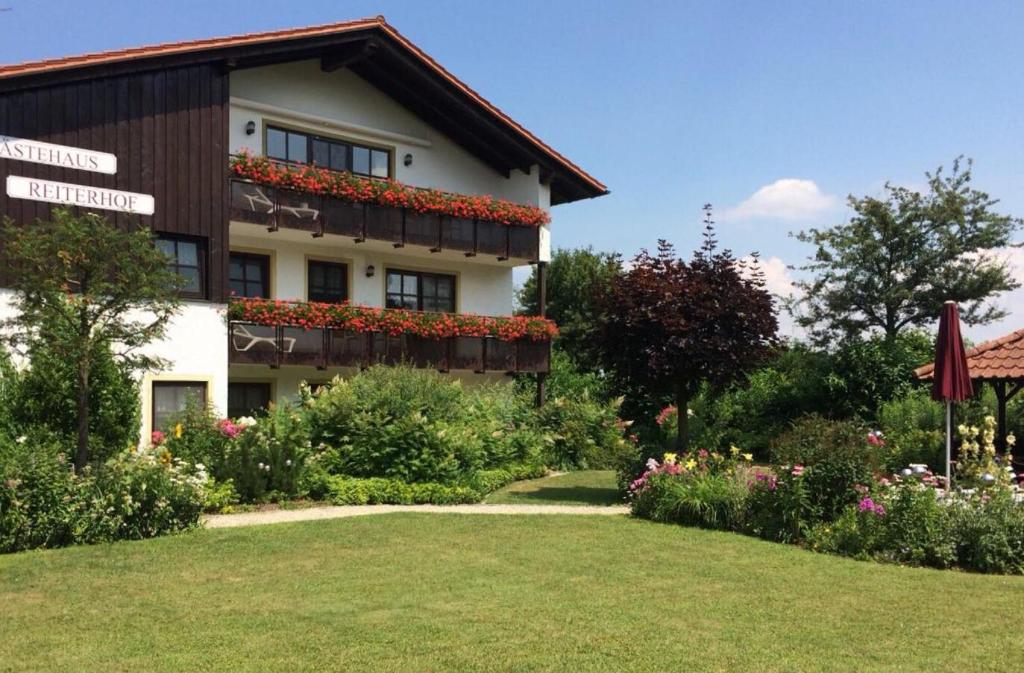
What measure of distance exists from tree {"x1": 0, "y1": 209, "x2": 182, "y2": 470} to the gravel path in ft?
7.08

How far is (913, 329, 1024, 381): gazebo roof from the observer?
49.0 feet

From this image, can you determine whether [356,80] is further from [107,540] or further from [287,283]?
[107,540]

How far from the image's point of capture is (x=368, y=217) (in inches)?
837

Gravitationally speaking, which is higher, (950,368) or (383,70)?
(383,70)

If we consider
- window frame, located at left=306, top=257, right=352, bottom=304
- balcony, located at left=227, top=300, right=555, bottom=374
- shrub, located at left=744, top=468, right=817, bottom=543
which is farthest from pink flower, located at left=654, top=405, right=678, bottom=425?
shrub, located at left=744, top=468, right=817, bottom=543

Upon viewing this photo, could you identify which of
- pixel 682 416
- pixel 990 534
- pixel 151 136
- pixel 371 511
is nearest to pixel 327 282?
pixel 151 136

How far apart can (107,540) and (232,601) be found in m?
3.86

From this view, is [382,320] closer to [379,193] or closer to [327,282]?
[327,282]

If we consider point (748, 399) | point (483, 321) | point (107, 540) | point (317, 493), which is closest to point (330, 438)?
point (317, 493)

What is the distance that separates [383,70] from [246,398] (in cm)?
883

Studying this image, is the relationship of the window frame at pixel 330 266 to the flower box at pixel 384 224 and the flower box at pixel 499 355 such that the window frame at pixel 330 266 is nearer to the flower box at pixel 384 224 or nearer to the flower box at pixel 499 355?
the flower box at pixel 384 224

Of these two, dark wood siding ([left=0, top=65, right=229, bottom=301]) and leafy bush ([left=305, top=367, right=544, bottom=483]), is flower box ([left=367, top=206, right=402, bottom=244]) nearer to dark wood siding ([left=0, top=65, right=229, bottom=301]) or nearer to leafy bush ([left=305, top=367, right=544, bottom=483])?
dark wood siding ([left=0, top=65, right=229, bottom=301])

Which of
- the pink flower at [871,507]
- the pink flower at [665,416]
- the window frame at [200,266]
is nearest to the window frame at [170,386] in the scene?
the window frame at [200,266]

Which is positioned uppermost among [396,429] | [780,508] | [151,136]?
[151,136]
